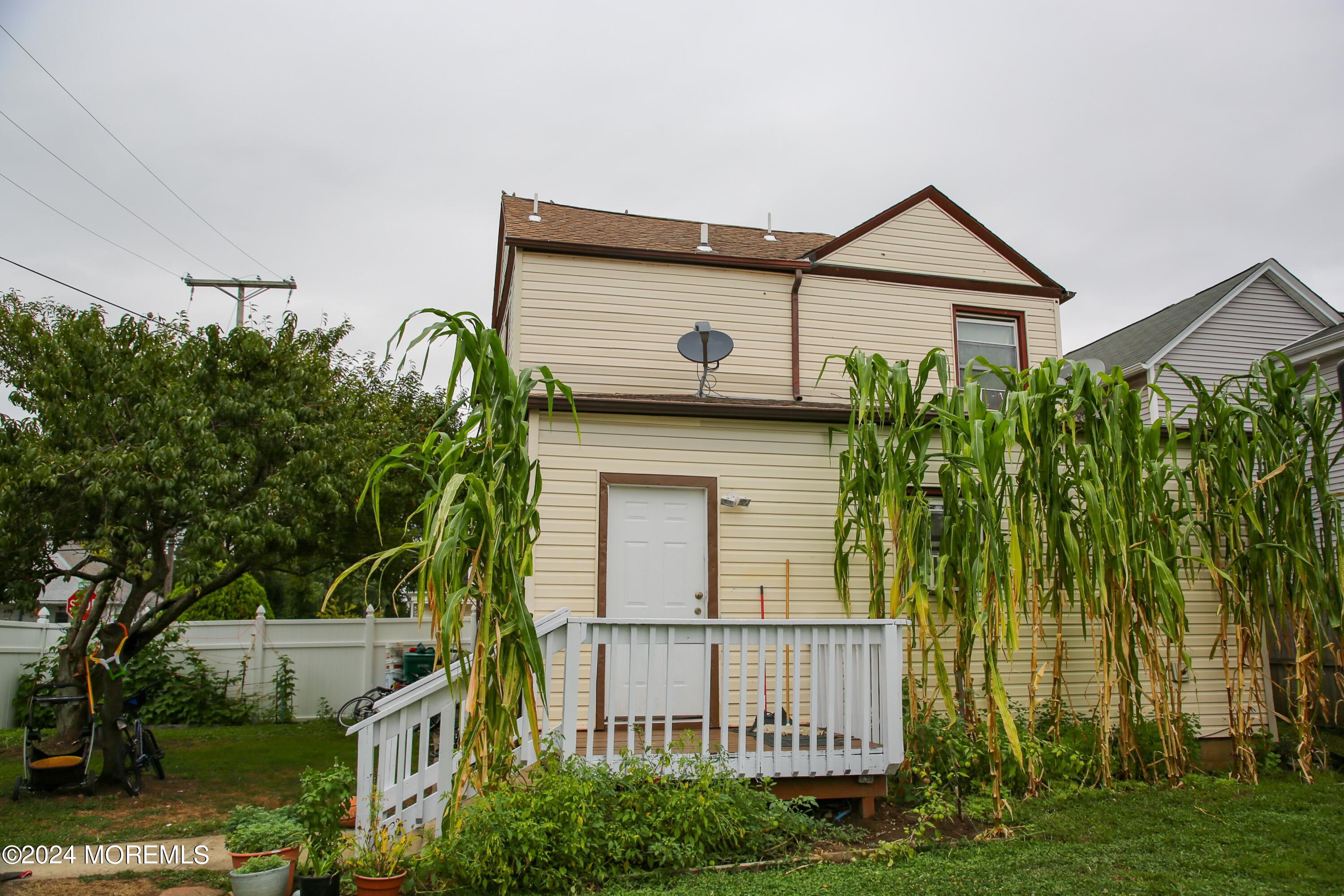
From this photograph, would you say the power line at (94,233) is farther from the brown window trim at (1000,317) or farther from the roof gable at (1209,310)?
the roof gable at (1209,310)

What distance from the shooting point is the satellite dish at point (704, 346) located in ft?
25.1

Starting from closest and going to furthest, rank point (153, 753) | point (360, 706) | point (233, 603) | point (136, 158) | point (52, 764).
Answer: point (52, 764) → point (153, 753) → point (360, 706) → point (136, 158) → point (233, 603)

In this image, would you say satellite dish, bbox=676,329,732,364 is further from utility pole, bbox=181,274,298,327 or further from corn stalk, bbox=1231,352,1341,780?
utility pole, bbox=181,274,298,327

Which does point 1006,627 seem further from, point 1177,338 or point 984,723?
point 1177,338

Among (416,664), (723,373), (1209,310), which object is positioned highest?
(1209,310)

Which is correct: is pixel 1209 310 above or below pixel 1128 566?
above

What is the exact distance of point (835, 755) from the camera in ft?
16.3

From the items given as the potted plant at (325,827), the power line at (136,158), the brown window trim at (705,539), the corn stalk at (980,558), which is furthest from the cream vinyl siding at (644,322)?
the potted plant at (325,827)

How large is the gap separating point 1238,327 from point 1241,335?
5.3 inches

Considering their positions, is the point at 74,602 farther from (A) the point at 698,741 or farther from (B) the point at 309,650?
(A) the point at 698,741

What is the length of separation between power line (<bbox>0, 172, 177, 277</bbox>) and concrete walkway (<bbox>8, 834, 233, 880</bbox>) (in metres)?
8.41

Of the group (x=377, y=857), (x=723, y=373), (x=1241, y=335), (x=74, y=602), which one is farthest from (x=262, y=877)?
(x=1241, y=335)

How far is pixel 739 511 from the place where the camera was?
23.0 feet

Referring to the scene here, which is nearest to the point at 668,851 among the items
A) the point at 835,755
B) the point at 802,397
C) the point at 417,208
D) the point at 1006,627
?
the point at 835,755
